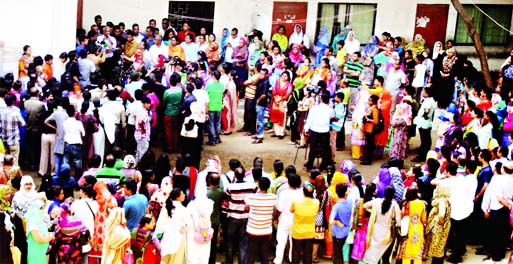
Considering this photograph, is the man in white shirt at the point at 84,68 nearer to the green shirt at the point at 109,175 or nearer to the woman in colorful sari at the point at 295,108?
the woman in colorful sari at the point at 295,108

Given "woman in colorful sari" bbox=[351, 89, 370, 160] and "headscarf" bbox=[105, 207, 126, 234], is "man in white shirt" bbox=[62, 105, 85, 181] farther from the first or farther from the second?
"woman in colorful sari" bbox=[351, 89, 370, 160]

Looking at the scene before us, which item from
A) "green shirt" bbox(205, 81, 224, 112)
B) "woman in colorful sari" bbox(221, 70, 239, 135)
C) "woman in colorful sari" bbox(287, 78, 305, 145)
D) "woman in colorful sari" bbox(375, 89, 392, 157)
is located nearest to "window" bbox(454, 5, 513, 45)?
"woman in colorful sari" bbox(287, 78, 305, 145)

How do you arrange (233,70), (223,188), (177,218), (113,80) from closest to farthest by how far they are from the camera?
(177,218), (223,188), (113,80), (233,70)

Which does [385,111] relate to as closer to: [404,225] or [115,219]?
[404,225]

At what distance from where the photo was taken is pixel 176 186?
36.5ft

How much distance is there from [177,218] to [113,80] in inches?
289

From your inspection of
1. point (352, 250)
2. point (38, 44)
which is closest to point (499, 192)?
point (352, 250)

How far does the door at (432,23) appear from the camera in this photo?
2100 centimetres

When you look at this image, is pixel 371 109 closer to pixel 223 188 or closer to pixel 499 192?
pixel 499 192

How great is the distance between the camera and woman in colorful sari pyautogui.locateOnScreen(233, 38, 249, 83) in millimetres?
18781

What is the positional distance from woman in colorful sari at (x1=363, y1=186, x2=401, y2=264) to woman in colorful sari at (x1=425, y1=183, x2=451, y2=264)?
2.35 feet

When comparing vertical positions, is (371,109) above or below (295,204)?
above

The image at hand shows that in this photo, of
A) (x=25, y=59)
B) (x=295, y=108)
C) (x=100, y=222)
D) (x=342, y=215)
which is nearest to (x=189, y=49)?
(x=295, y=108)

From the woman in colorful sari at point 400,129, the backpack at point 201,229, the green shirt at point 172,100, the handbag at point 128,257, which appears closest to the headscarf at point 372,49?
the woman in colorful sari at point 400,129
